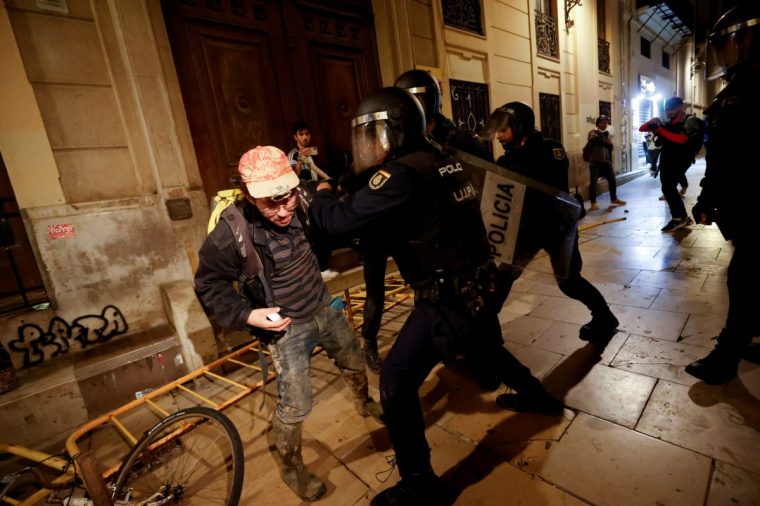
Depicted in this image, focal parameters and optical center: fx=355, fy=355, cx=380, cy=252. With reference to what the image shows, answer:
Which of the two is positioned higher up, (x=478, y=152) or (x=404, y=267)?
(x=478, y=152)

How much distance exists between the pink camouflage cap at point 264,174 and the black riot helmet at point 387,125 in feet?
1.61

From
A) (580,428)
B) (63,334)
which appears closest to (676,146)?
(580,428)

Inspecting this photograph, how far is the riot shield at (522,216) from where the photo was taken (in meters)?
3.09

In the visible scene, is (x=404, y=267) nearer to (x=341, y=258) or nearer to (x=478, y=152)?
(x=478, y=152)

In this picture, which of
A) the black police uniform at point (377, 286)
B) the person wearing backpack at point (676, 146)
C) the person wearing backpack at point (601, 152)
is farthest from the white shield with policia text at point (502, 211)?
the person wearing backpack at point (601, 152)

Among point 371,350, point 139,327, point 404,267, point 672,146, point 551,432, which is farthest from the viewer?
point 672,146

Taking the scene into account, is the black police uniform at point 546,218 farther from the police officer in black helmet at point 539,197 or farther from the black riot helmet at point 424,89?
the black riot helmet at point 424,89

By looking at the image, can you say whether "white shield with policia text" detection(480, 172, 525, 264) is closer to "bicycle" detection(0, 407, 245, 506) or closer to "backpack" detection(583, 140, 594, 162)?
"bicycle" detection(0, 407, 245, 506)

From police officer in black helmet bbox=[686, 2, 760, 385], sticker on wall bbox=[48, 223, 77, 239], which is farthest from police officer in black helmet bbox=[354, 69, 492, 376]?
sticker on wall bbox=[48, 223, 77, 239]

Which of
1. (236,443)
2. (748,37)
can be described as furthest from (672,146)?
(236,443)

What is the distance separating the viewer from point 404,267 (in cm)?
199

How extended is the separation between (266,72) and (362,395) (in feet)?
15.7

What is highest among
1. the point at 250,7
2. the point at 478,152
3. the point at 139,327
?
the point at 250,7

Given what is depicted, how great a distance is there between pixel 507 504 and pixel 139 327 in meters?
3.95
